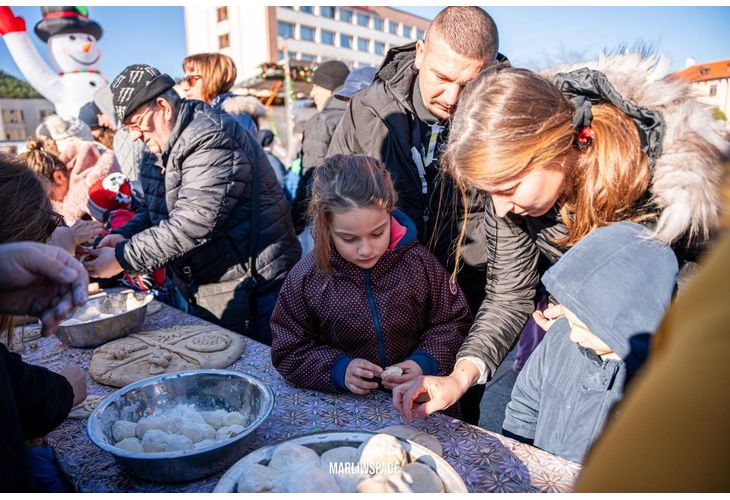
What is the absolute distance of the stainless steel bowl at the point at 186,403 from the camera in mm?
1056

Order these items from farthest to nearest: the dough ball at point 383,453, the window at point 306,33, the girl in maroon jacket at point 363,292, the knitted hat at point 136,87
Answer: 1. the window at point 306,33
2. the knitted hat at point 136,87
3. the girl in maroon jacket at point 363,292
4. the dough ball at point 383,453

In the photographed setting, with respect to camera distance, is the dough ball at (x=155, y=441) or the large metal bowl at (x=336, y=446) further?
the dough ball at (x=155, y=441)

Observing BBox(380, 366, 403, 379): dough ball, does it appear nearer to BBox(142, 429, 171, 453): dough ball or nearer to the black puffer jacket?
BBox(142, 429, 171, 453): dough ball

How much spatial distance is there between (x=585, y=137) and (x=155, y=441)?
4.34ft

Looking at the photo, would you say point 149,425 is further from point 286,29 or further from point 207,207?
point 286,29

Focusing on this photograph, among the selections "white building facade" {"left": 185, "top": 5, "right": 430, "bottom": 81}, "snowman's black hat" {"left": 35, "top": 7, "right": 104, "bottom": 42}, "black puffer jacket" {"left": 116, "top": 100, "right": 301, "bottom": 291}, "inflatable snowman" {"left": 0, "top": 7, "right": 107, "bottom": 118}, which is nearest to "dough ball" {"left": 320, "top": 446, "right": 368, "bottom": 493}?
"black puffer jacket" {"left": 116, "top": 100, "right": 301, "bottom": 291}

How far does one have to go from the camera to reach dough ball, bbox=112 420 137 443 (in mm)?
1230

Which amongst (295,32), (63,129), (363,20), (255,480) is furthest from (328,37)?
(255,480)

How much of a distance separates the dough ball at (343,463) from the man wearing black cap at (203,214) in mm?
1395

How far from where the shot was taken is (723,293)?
1.24 feet

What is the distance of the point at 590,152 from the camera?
124 cm

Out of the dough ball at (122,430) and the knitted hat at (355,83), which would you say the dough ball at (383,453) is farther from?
the knitted hat at (355,83)

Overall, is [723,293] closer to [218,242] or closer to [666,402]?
[666,402]

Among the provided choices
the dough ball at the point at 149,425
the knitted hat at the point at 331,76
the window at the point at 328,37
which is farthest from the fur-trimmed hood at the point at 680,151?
the window at the point at 328,37
